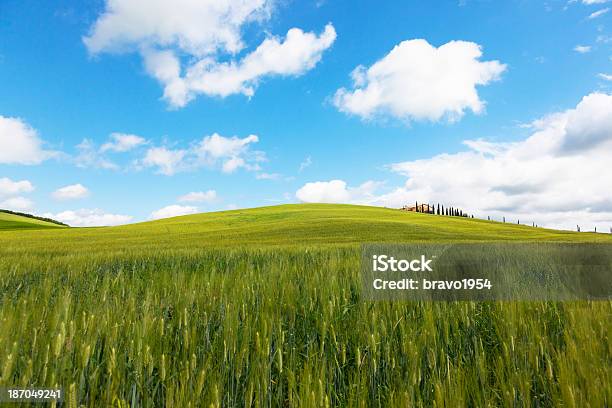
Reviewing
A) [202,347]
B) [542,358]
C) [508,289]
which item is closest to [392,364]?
[542,358]

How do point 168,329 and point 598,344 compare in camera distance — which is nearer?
point 598,344

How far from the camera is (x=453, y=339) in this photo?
228 centimetres

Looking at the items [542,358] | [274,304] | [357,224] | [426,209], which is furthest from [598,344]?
[426,209]

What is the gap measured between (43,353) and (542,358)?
260cm

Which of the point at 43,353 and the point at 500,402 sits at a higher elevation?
the point at 43,353

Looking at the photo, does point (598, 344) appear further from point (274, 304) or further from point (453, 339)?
point (274, 304)

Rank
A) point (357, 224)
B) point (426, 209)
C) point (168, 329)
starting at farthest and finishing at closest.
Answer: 1. point (426, 209)
2. point (357, 224)
3. point (168, 329)

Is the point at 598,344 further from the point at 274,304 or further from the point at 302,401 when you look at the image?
the point at 274,304

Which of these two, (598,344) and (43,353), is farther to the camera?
(598,344)

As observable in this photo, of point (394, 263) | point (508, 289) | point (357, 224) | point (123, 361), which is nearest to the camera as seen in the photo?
point (123, 361)

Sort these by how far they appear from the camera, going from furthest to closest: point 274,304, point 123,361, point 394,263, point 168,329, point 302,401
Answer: point 394,263 → point 274,304 → point 168,329 → point 123,361 → point 302,401

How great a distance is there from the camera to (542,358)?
1.95 m

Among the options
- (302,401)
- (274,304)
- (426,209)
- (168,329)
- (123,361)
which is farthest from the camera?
(426,209)

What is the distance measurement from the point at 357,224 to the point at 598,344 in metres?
32.4
